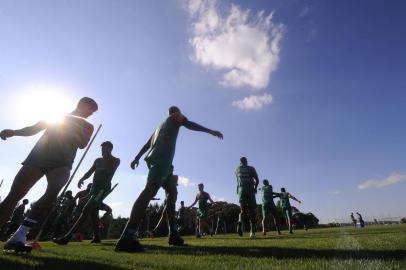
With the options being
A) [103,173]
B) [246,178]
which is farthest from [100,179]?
[246,178]

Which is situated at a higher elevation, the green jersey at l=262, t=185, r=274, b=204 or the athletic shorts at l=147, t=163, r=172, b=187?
the green jersey at l=262, t=185, r=274, b=204

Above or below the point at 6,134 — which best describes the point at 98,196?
below

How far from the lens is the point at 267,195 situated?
15.8 meters

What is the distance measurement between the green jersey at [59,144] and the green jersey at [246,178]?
7.74 meters

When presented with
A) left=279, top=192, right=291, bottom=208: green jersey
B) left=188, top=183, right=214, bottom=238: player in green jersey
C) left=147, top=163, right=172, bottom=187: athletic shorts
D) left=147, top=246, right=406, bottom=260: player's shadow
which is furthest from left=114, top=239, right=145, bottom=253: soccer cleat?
left=279, top=192, right=291, bottom=208: green jersey

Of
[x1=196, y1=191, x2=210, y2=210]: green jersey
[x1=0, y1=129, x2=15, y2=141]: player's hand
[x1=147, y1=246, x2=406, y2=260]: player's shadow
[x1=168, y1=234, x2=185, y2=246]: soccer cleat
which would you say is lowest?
[x1=147, y1=246, x2=406, y2=260]: player's shadow

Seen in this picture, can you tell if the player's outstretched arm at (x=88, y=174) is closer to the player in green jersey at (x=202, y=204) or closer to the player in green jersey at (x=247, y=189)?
the player in green jersey at (x=247, y=189)

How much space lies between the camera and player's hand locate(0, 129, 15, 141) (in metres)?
4.52

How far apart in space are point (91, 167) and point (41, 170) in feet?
14.8

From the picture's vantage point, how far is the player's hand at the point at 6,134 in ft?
14.8

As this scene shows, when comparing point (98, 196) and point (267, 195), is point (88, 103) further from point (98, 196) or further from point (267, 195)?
point (267, 195)

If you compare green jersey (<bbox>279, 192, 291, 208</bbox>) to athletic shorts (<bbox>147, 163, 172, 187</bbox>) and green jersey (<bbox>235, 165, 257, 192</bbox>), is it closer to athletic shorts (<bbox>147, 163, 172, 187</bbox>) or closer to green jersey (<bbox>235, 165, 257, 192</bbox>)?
green jersey (<bbox>235, 165, 257, 192</bbox>)

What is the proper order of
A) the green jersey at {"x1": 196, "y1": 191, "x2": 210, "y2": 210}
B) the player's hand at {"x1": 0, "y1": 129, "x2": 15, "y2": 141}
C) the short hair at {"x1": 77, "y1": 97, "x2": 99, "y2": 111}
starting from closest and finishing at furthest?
the player's hand at {"x1": 0, "y1": 129, "x2": 15, "y2": 141} → the short hair at {"x1": 77, "y1": 97, "x2": 99, "y2": 111} → the green jersey at {"x1": 196, "y1": 191, "x2": 210, "y2": 210}

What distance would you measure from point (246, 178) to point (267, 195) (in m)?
4.40
